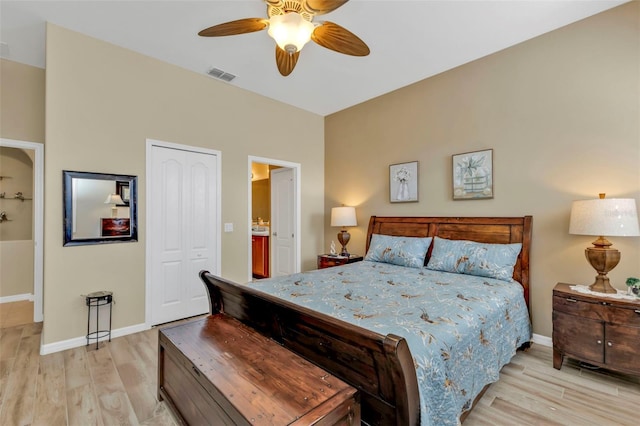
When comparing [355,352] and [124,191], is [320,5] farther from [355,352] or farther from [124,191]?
[124,191]

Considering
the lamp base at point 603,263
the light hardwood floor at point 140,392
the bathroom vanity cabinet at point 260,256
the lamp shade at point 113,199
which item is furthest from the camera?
A: the bathroom vanity cabinet at point 260,256

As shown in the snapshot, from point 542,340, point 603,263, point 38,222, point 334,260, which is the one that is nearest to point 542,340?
point 542,340

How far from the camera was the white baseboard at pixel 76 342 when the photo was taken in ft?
9.06

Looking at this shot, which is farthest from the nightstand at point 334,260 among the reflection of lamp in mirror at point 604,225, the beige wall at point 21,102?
the beige wall at point 21,102

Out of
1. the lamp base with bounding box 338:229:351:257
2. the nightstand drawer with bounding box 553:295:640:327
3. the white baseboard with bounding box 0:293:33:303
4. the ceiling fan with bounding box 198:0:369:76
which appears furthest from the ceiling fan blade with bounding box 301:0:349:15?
the white baseboard with bounding box 0:293:33:303

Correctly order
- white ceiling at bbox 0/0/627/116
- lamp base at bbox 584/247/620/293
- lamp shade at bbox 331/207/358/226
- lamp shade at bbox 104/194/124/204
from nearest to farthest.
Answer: lamp base at bbox 584/247/620/293 → white ceiling at bbox 0/0/627/116 → lamp shade at bbox 104/194/124/204 → lamp shade at bbox 331/207/358/226

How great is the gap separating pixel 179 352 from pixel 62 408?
1068mm

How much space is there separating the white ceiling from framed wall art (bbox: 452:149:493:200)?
1133 millimetres

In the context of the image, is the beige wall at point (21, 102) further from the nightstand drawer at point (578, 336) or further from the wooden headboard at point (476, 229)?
the nightstand drawer at point (578, 336)

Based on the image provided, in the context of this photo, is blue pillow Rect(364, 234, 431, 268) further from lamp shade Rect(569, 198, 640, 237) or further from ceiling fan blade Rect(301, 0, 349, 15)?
ceiling fan blade Rect(301, 0, 349, 15)

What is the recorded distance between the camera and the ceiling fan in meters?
2.00

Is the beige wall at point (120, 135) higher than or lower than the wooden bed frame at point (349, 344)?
higher

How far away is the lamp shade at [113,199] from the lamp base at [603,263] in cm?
451

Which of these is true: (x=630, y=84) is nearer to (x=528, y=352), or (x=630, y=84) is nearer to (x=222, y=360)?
(x=528, y=352)
